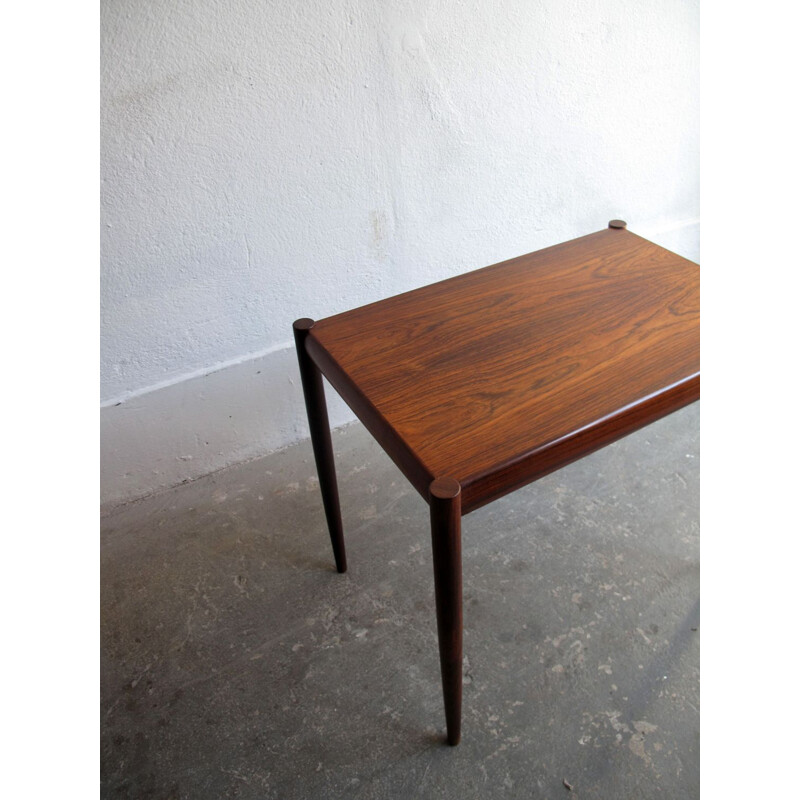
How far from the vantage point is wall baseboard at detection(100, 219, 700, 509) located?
5.08ft

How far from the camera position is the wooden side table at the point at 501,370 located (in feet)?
3.02

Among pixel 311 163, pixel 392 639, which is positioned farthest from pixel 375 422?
pixel 311 163

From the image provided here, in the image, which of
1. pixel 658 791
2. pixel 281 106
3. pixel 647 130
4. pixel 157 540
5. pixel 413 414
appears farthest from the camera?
pixel 647 130

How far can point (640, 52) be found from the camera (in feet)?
5.55

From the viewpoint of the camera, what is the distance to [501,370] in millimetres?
1054

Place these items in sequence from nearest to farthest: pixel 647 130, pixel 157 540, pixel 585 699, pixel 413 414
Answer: pixel 413 414 → pixel 585 699 → pixel 157 540 → pixel 647 130

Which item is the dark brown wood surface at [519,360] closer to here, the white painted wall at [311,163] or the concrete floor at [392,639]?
the white painted wall at [311,163]

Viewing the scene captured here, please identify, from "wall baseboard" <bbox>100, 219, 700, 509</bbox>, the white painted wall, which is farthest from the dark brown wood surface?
"wall baseboard" <bbox>100, 219, 700, 509</bbox>

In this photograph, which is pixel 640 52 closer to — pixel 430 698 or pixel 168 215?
pixel 168 215

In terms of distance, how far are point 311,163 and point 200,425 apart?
61 cm

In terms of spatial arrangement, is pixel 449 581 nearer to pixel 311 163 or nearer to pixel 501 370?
pixel 501 370

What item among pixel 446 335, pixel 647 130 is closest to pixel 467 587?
pixel 446 335

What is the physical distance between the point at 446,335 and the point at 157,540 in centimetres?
81

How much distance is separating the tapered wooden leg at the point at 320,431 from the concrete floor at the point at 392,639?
104 mm
